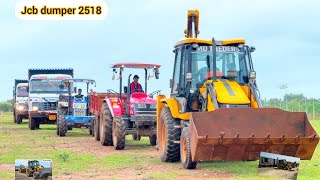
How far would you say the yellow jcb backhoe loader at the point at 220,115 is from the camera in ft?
46.3

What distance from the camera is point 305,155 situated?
1445 cm

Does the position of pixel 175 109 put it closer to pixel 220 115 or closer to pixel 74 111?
pixel 220 115

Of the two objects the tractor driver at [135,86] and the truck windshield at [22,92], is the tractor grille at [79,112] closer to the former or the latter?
the tractor driver at [135,86]

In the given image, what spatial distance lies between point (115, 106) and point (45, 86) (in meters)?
12.3

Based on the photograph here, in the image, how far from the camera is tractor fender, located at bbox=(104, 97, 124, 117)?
21.7m

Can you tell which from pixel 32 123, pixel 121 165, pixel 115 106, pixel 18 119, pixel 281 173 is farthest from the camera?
pixel 18 119

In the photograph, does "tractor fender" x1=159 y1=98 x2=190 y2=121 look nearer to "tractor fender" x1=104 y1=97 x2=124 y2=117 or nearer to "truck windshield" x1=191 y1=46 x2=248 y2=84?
"truck windshield" x1=191 y1=46 x2=248 y2=84

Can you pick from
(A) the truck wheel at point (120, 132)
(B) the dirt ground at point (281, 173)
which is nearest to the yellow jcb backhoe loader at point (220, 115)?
(B) the dirt ground at point (281, 173)

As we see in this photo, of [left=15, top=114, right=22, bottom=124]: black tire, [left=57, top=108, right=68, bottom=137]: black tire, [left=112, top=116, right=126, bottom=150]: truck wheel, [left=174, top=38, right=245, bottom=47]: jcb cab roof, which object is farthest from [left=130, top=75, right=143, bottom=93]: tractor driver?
[left=15, top=114, right=22, bottom=124]: black tire

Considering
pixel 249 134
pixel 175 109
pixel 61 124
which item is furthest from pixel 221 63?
pixel 61 124

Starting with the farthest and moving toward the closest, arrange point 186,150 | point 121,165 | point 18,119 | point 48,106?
point 18,119
point 48,106
point 121,165
point 186,150

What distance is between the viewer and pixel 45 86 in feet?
110

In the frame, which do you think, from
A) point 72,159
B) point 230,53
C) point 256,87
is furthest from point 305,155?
point 72,159

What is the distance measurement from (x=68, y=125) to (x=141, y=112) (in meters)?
8.23
